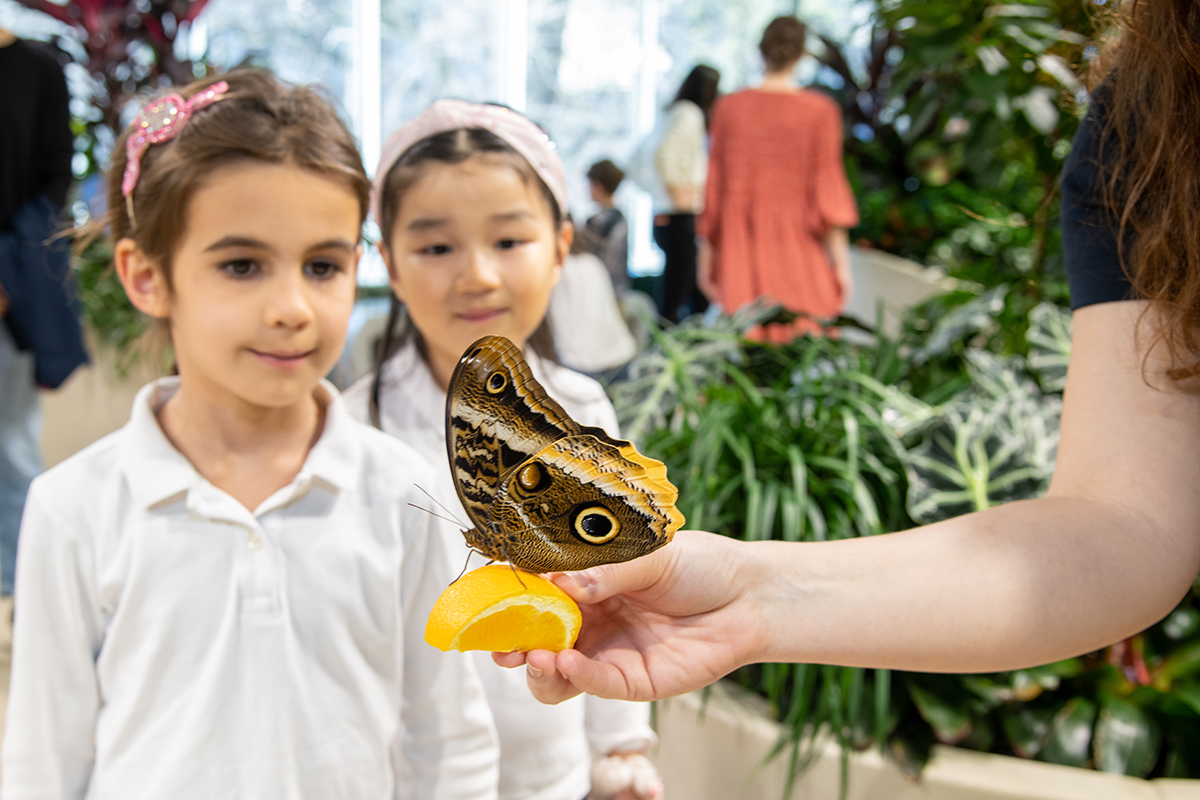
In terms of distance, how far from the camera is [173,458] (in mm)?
917

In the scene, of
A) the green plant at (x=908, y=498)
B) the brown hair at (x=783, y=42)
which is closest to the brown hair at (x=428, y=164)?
the green plant at (x=908, y=498)

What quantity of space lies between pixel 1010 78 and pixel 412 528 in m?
2.33

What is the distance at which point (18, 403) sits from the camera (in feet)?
6.15

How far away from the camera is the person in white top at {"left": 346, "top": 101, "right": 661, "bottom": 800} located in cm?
98

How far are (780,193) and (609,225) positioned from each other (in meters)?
0.75

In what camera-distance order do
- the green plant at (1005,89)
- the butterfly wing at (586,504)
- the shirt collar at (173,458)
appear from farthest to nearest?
the green plant at (1005,89) < the shirt collar at (173,458) < the butterfly wing at (586,504)

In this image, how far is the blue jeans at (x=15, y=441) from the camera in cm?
181

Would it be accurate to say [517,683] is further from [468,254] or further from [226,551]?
[468,254]

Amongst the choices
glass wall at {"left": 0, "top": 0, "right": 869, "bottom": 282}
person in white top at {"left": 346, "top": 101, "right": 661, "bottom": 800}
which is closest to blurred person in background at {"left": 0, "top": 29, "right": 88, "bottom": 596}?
person in white top at {"left": 346, "top": 101, "right": 661, "bottom": 800}

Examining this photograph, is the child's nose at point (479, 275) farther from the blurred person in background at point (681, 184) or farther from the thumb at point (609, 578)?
the blurred person in background at point (681, 184)

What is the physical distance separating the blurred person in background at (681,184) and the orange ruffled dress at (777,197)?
37.0 inches

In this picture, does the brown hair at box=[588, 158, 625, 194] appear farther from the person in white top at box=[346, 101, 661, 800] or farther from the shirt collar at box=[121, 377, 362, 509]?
the shirt collar at box=[121, 377, 362, 509]

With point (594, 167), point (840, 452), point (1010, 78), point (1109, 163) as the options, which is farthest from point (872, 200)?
point (1109, 163)

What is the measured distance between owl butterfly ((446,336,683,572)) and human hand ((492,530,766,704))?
7 cm
